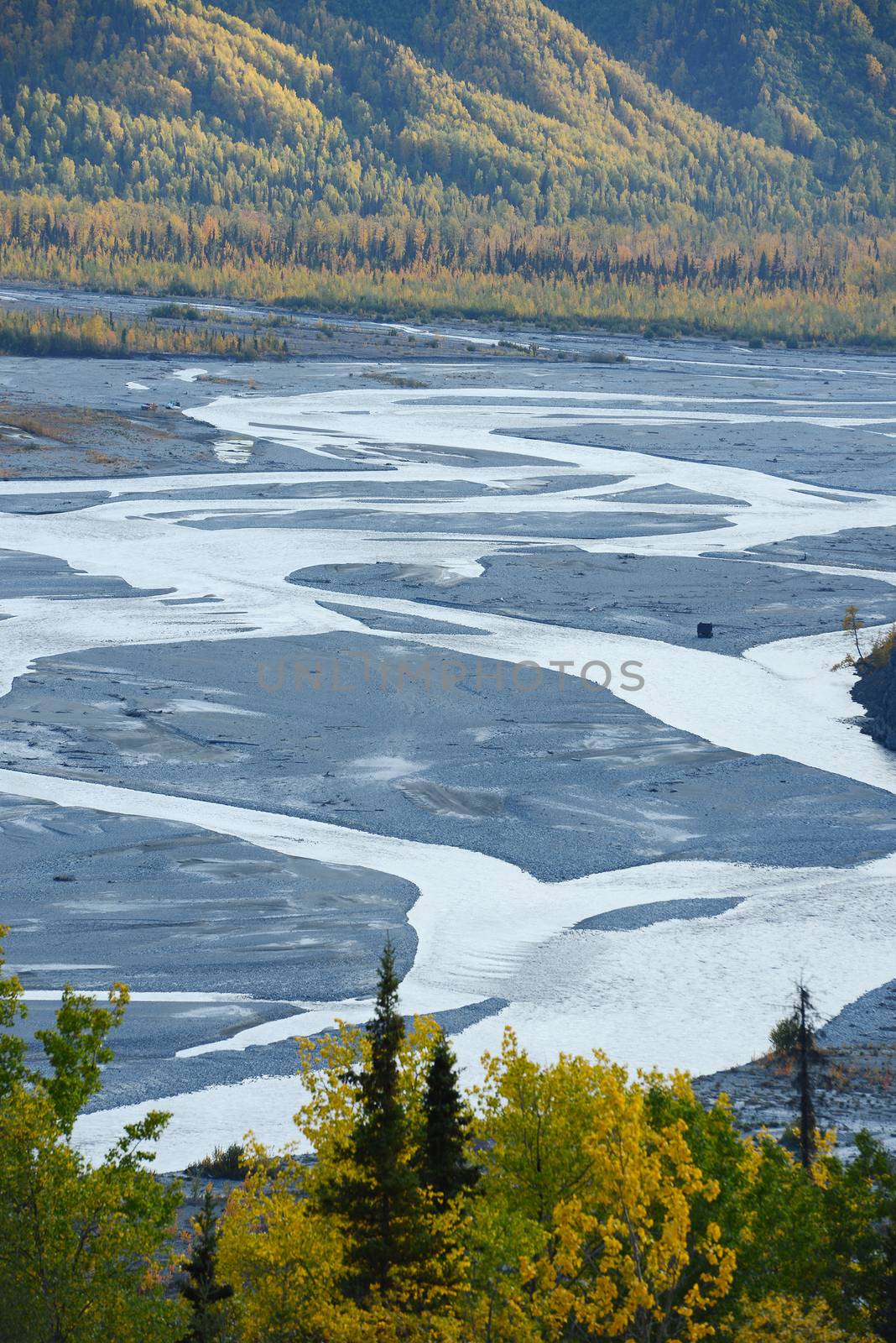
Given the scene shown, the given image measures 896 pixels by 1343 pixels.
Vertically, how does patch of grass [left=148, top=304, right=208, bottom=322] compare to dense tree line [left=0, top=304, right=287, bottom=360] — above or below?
above

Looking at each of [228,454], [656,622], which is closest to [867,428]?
[228,454]

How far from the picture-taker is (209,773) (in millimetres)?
22312

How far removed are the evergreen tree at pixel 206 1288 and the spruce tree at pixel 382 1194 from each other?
0.69 m

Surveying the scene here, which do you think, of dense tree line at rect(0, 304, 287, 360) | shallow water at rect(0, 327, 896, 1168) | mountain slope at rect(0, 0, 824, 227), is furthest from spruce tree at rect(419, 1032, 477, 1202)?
mountain slope at rect(0, 0, 824, 227)

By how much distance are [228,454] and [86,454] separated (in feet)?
12.3

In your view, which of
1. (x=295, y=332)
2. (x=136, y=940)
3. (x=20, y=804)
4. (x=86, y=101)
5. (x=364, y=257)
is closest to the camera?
(x=136, y=940)

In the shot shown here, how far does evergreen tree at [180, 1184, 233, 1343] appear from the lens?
32.2ft

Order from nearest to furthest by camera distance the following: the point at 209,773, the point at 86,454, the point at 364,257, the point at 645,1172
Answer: the point at 645,1172
the point at 209,773
the point at 86,454
the point at 364,257

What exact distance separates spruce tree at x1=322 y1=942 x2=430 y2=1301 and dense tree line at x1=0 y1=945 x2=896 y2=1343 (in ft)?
0.04

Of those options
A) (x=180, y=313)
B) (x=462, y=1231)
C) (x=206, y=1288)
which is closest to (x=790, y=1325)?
(x=462, y=1231)

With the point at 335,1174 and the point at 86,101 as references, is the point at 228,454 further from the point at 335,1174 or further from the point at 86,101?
the point at 86,101

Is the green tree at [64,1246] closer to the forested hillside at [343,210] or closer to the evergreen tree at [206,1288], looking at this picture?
the evergreen tree at [206,1288]

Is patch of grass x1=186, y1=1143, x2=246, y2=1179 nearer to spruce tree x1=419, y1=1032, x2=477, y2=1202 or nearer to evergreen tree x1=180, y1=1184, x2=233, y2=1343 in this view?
evergreen tree x1=180, y1=1184, x2=233, y2=1343

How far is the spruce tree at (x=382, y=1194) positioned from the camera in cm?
998
